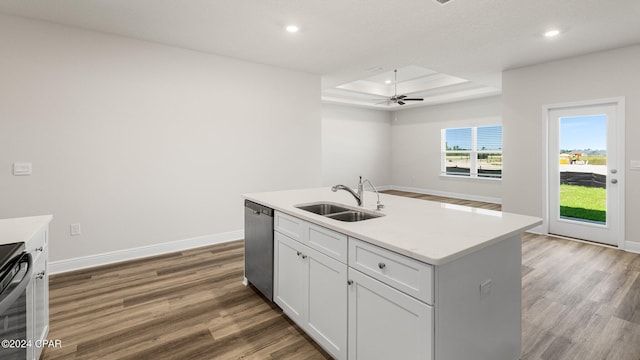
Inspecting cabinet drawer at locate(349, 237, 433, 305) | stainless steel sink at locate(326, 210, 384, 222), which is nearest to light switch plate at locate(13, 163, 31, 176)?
stainless steel sink at locate(326, 210, 384, 222)

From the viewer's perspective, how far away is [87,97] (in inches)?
139

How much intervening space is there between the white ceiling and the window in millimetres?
3425

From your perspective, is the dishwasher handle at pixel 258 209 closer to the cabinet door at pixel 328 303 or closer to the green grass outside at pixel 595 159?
the cabinet door at pixel 328 303

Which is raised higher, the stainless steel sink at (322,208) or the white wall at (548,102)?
the white wall at (548,102)

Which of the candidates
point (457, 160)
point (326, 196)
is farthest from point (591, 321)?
Result: point (457, 160)

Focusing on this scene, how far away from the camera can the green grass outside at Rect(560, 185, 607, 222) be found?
4.44 meters

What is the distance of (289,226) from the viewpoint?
7.80 feet

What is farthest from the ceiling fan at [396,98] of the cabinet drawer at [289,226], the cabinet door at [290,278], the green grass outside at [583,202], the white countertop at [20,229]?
the white countertop at [20,229]

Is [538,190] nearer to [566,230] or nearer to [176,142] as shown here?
[566,230]

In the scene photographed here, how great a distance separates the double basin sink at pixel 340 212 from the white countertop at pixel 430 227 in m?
0.06

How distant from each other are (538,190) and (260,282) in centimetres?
463

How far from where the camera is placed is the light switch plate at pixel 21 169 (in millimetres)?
3211

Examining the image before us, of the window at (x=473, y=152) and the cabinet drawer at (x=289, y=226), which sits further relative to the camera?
the window at (x=473, y=152)

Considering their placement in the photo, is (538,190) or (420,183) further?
(420,183)
